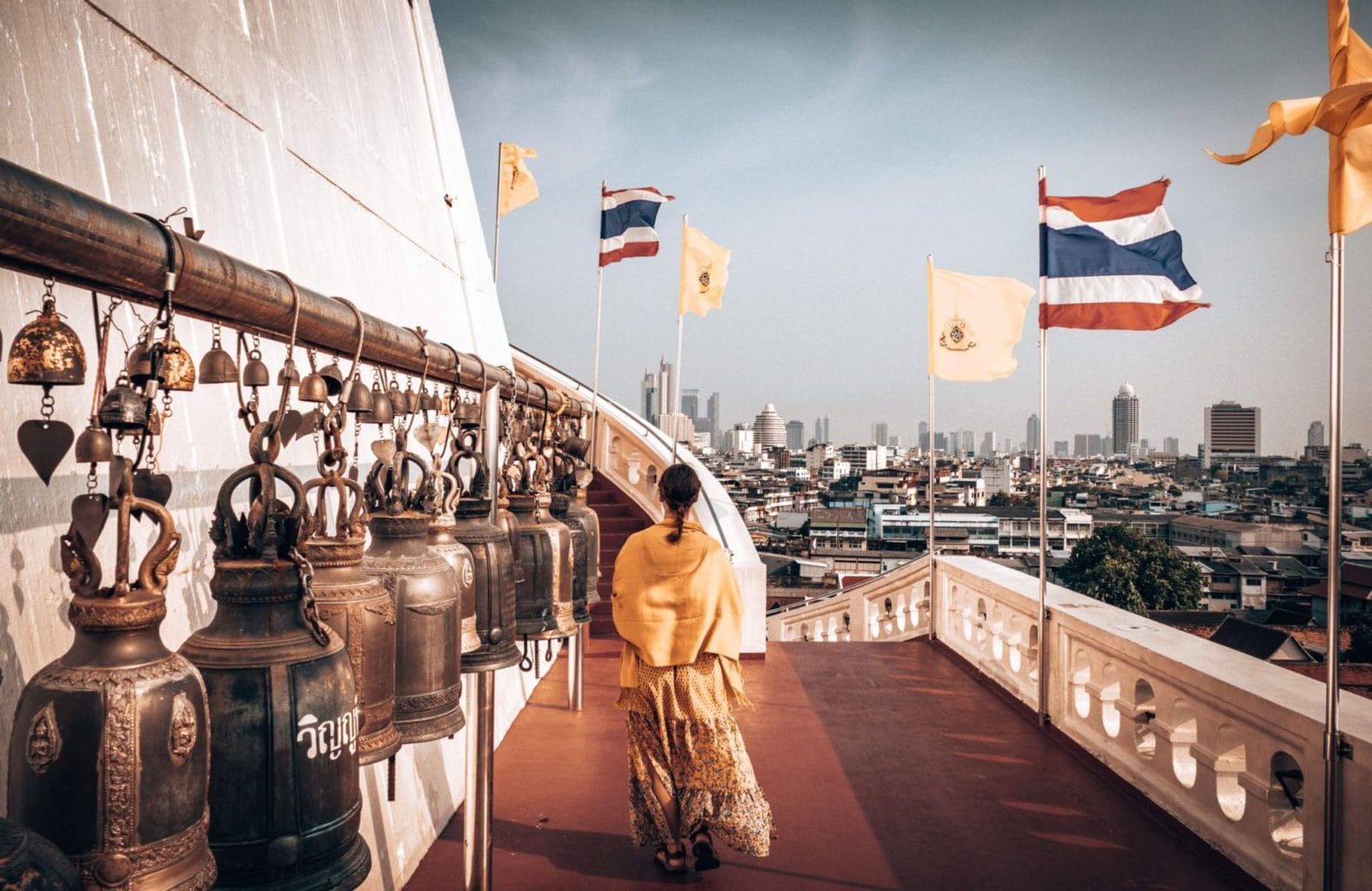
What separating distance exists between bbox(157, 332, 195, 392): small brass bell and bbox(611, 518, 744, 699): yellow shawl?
9.39 feet

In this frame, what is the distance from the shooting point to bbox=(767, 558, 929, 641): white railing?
10328 mm

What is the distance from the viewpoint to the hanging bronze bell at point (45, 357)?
3.84 feet

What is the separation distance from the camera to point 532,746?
246 inches

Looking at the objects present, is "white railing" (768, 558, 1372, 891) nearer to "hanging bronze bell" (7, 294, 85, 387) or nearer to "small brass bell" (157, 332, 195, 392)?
"small brass bell" (157, 332, 195, 392)

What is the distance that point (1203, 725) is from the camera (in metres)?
4.57

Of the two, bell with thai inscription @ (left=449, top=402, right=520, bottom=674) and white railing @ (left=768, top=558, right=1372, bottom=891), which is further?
white railing @ (left=768, top=558, right=1372, bottom=891)

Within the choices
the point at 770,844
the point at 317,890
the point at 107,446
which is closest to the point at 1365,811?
the point at 770,844

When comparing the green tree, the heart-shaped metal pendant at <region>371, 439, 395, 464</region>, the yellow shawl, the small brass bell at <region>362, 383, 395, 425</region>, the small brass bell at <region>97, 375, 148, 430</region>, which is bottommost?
the green tree

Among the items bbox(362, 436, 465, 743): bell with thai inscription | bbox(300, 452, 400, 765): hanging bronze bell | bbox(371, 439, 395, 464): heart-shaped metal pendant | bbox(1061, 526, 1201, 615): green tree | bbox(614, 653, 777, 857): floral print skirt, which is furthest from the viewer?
bbox(1061, 526, 1201, 615): green tree

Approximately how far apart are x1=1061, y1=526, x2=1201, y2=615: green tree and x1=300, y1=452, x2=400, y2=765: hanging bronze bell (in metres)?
47.6

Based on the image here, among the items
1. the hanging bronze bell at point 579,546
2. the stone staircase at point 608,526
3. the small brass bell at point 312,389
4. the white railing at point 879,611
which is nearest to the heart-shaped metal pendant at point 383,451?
the small brass bell at point 312,389

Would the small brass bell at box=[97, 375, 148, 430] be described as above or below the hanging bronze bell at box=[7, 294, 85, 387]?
below

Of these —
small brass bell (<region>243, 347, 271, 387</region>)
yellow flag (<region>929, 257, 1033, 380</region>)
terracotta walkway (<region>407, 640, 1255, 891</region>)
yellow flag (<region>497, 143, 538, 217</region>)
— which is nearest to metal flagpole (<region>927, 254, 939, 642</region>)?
yellow flag (<region>929, 257, 1033, 380</region>)

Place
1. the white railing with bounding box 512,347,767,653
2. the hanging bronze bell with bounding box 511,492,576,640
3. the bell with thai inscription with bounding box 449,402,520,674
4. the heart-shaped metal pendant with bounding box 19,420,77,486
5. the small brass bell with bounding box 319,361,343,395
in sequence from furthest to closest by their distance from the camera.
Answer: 1. the white railing with bounding box 512,347,767,653
2. the hanging bronze bell with bounding box 511,492,576,640
3. the bell with thai inscription with bounding box 449,402,520,674
4. the small brass bell with bounding box 319,361,343,395
5. the heart-shaped metal pendant with bounding box 19,420,77,486
